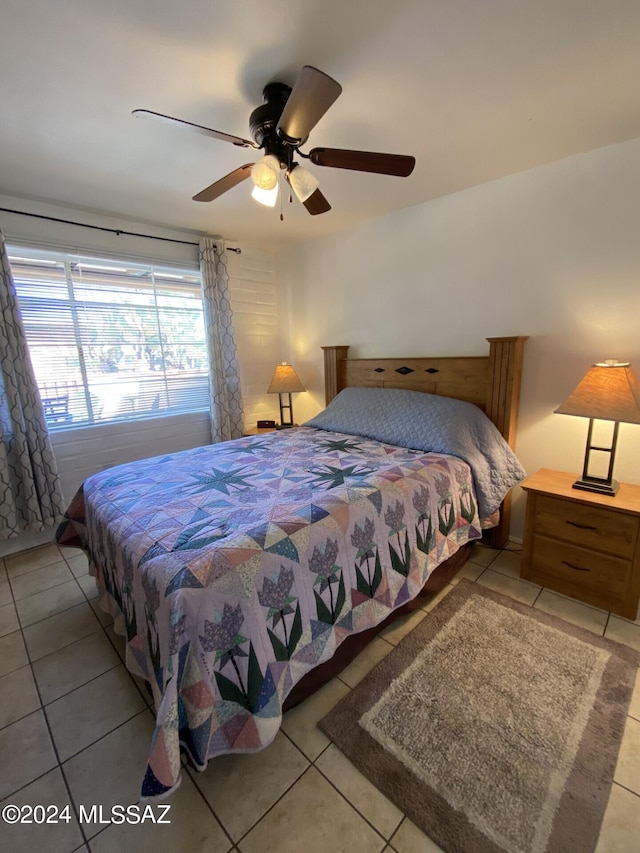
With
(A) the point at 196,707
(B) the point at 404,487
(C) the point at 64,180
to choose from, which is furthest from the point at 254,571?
(C) the point at 64,180

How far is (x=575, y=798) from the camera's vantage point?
43.1 inches

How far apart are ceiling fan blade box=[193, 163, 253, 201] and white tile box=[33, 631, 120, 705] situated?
226 centimetres

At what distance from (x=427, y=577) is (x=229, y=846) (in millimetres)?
1197

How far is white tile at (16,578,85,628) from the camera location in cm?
197

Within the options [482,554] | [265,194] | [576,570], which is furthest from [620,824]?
[265,194]

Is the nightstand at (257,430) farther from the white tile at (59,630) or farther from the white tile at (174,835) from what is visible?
the white tile at (174,835)

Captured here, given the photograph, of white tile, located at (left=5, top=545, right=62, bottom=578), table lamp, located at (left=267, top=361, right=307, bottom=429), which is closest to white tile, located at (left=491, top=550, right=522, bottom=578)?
table lamp, located at (left=267, top=361, right=307, bottom=429)

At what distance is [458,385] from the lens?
2600 millimetres

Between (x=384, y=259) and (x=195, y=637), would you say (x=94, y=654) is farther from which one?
(x=384, y=259)

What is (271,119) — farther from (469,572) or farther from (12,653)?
(12,653)

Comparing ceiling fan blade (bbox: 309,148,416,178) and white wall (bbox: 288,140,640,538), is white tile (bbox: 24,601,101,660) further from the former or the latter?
white wall (bbox: 288,140,640,538)

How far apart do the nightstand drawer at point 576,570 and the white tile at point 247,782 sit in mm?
1603

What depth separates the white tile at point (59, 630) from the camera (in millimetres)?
1751

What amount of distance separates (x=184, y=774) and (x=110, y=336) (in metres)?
2.87
